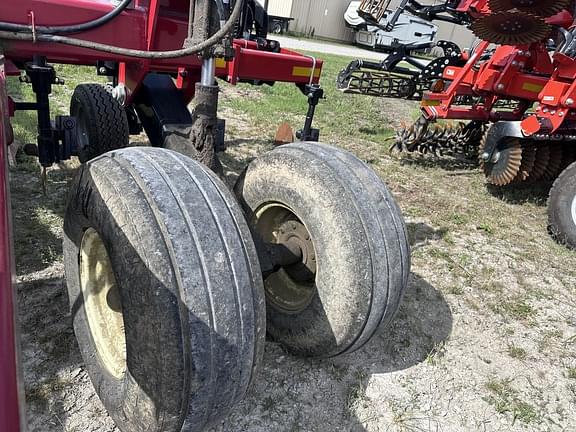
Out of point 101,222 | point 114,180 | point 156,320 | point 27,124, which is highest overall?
point 114,180

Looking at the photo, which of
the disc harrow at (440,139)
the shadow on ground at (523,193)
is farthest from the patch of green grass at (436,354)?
the disc harrow at (440,139)

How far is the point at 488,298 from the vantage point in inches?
124

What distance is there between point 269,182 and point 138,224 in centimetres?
89

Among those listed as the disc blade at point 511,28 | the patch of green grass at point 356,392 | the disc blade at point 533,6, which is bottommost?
the patch of green grass at point 356,392

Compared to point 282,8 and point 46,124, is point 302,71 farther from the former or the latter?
point 282,8

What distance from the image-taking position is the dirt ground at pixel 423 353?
1988 mm

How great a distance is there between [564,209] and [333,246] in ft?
9.91

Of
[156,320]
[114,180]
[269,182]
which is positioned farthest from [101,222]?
[269,182]

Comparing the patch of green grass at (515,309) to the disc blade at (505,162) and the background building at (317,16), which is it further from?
the background building at (317,16)

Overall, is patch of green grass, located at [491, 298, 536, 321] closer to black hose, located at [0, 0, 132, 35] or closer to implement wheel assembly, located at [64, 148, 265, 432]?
implement wheel assembly, located at [64, 148, 265, 432]

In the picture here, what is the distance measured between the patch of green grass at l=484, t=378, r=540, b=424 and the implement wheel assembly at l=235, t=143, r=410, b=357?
0.78 metres

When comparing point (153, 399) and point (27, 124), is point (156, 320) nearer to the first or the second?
point (153, 399)

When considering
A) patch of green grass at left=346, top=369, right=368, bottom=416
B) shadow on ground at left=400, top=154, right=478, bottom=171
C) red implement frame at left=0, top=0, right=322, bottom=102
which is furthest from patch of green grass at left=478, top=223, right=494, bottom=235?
patch of green grass at left=346, top=369, right=368, bottom=416

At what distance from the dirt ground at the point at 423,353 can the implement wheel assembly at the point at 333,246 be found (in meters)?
0.22
